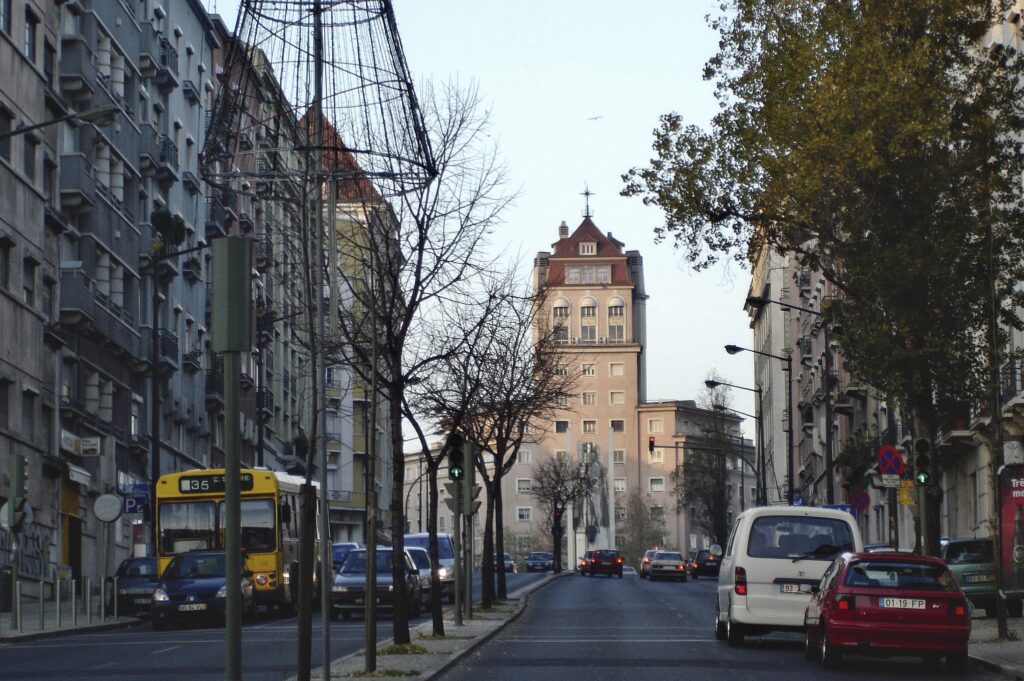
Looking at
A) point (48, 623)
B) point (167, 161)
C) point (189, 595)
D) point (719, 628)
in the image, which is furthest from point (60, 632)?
point (167, 161)

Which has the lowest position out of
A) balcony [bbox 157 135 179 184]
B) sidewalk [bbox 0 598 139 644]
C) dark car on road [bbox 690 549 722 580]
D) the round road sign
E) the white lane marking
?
dark car on road [bbox 690 549 722 580]

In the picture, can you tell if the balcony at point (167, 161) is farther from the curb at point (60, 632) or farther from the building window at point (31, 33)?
the curb at point (60, 632)

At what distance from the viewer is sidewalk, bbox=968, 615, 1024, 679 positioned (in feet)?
65.5

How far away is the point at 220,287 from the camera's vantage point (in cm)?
1022

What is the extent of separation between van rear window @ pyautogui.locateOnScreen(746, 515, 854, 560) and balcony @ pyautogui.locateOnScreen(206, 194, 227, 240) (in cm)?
4736

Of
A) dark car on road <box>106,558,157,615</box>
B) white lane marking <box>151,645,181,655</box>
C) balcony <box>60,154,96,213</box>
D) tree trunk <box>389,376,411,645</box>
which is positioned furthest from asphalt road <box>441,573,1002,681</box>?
balcony <box>60,154,96,213</box>

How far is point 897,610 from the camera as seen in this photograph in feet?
65.9

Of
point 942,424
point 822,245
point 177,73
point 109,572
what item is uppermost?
point 177,73

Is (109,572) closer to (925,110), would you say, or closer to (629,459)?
(925,110)

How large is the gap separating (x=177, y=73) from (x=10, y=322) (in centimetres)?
2228

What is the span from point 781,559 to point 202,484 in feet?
58.4

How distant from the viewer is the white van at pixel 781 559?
933 inches

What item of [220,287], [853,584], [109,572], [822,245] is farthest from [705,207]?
[109,572]

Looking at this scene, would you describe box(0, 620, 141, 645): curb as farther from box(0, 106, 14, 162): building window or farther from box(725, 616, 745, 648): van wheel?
box(0, 106, 14, 162): building window
